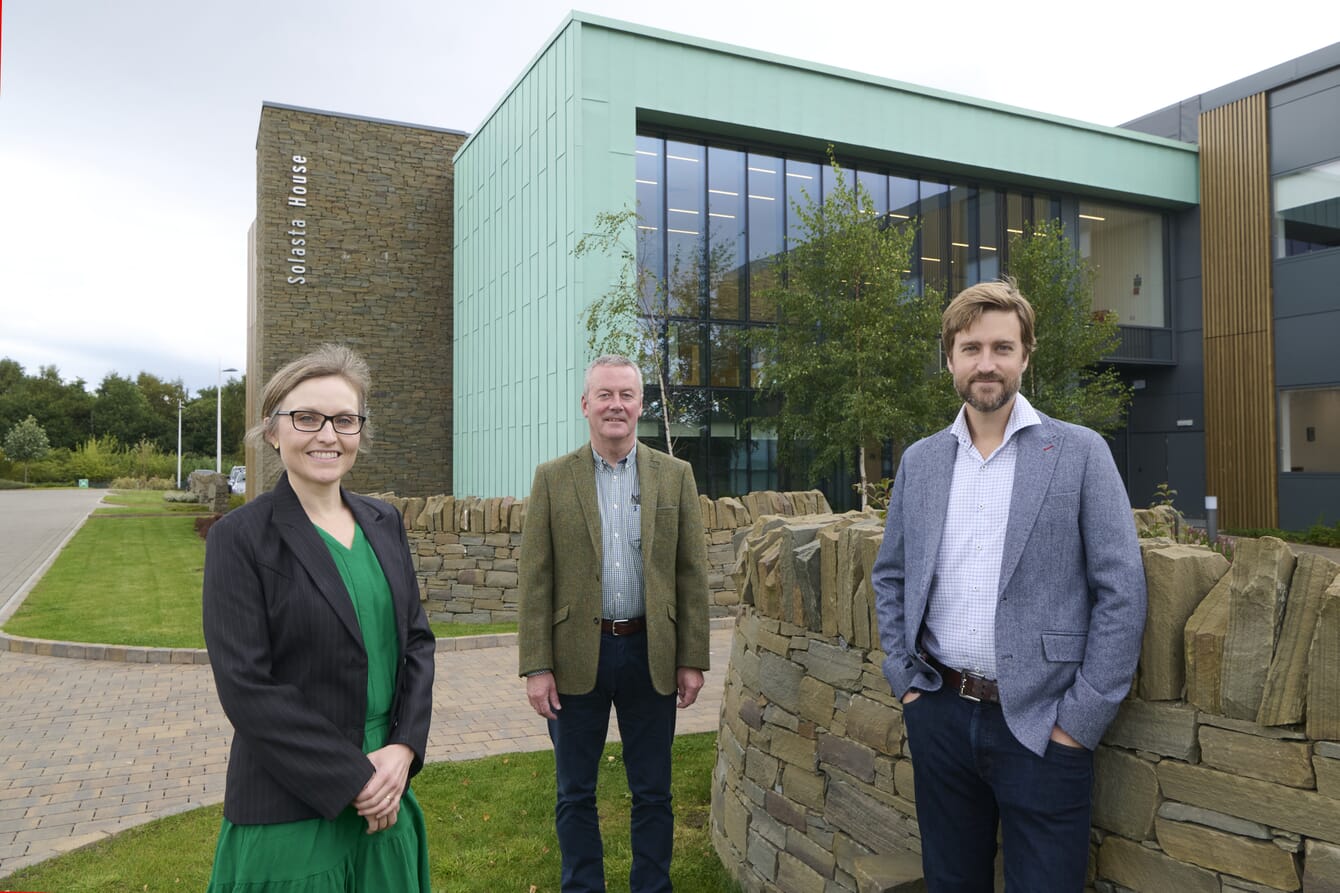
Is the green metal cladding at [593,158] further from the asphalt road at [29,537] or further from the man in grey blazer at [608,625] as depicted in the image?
the man in grey blazer at [608,625]

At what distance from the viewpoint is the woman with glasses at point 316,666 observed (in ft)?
6.93

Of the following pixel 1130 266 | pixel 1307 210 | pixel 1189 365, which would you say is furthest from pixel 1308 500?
pixel 1130 266

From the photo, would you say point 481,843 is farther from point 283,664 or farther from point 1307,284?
point 1307,284

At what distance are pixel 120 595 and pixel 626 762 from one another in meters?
12.2

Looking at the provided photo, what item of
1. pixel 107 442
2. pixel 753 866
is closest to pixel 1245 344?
pixel 753 866

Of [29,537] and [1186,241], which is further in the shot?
[1186,241]

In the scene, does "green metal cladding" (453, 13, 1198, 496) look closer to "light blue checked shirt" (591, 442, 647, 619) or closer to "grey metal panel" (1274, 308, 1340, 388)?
"grey metal panel" (1274, 308, 1340, 388)

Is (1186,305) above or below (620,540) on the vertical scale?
above

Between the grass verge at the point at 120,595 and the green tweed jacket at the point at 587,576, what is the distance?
7.49m

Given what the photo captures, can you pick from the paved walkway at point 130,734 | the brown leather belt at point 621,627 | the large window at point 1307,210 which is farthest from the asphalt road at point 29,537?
the large window at point 1307,210

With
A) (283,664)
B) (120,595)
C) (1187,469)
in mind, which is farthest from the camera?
(1187,469)

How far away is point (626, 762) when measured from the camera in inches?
138

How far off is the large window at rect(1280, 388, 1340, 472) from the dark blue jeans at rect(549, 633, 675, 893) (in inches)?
857

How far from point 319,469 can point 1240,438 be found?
24.8 meters
